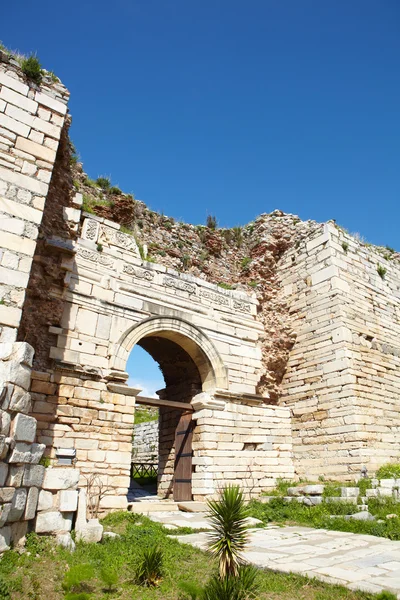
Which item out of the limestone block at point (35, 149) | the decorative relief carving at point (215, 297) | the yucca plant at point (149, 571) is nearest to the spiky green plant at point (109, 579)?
the yucca plant at point (149, 571)

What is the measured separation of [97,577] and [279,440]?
23.6 feet

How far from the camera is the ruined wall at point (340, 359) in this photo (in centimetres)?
992

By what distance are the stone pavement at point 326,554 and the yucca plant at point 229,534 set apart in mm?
893

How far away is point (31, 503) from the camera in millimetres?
4742

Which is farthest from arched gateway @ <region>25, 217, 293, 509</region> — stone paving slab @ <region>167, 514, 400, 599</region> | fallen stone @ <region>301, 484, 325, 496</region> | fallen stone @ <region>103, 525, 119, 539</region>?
stone paving slab @ <region>167, 514, 400, 599</region>

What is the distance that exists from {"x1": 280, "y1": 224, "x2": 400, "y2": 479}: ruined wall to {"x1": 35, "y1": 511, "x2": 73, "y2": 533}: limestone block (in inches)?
260

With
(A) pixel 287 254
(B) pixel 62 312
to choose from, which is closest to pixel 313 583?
(B) pixel 62 312

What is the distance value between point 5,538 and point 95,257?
596cm

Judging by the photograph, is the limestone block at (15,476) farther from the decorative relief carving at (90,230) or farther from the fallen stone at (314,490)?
the fallen stone at (314,490)

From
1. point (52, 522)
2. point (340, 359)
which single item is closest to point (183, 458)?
point (340, 359)

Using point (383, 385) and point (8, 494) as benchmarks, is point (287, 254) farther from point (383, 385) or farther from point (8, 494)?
point (8, 494)

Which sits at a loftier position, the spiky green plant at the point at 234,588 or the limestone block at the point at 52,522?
the limestone block at the point at 52,522

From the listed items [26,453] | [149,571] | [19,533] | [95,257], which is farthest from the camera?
[95,257]

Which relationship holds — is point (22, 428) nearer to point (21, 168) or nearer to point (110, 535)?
point (110, 535)
